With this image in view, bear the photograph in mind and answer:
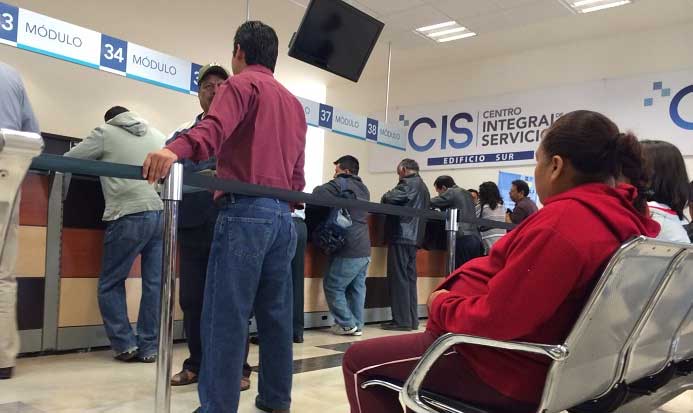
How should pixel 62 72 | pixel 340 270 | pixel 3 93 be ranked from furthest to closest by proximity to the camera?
pixel 62 72, pixel 340 270, pixel 3 93

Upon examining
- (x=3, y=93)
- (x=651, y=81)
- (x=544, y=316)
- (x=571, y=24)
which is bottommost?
(x=544, y=316)

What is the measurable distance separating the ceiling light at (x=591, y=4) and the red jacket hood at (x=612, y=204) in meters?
5.59

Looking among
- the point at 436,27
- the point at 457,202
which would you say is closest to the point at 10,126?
the point at 457,202

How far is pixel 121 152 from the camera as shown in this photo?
278 centimetres

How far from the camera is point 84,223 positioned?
3.00 metres

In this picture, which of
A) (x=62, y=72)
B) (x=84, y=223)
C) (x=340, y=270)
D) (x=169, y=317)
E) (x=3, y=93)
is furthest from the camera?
(x=62, y=72)

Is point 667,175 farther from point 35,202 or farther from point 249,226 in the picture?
point 35,202

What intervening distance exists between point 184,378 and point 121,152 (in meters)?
1.15

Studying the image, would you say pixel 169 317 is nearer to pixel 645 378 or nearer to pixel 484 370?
pixel 484 370

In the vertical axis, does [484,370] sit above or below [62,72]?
below

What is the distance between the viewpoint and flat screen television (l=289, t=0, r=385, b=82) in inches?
192

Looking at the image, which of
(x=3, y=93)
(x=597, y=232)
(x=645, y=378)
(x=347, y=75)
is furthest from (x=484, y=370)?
(x=347, y=75)

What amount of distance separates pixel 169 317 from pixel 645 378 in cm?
127

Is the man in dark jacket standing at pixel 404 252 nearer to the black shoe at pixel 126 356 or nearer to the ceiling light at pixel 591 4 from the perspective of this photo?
the black shoe at pixel 126 356
